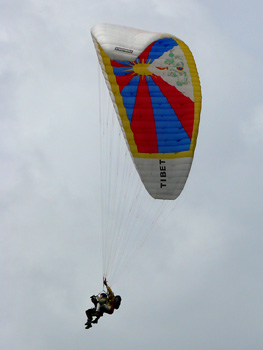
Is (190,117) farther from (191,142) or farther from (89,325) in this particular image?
(89,325)

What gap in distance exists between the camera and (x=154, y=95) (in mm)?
31484

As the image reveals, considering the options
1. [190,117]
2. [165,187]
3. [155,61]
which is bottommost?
[165,187]

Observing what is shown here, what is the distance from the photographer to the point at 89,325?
99.9 feet

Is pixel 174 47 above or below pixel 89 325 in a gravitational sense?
above

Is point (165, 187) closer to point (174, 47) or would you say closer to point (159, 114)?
point (159, 114)

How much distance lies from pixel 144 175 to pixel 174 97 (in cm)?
299

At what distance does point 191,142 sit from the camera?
104ft

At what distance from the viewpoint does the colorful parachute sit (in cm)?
3128

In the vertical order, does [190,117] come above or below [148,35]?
below

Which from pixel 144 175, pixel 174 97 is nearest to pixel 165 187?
pixel 144 175

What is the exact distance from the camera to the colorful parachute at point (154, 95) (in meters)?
31.3

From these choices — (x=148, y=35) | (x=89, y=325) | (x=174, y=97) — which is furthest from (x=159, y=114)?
(x=89, y=325)

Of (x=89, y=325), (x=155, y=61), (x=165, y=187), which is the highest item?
(x=155, y=61)

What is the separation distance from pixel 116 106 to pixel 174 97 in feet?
6.80
